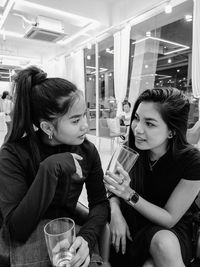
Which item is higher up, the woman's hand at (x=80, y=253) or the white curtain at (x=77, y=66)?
the white curtain at (x=77, y=66)

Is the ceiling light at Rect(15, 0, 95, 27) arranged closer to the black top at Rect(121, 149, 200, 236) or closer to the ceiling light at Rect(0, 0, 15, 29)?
the ceiling light at Rect(0, 0, 15, 29)

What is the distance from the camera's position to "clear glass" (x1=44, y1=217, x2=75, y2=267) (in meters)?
0.66

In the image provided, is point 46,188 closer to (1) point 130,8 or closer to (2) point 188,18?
(2) point 188,18

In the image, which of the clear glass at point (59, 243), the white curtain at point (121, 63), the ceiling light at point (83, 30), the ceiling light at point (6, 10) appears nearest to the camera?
the clear glass at point (59, 243)

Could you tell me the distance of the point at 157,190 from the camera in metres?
1.11

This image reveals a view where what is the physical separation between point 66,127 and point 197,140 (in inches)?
120

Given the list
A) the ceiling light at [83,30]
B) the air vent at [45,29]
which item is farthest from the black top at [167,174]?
the ceiling light at [83,30]

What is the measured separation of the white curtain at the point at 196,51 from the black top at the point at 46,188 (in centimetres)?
350

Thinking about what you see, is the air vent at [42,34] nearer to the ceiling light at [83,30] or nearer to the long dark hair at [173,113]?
the ceiling light at [83,30]

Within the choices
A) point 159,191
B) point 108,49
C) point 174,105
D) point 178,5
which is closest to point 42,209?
point 159,191

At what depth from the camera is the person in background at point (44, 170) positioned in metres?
0.76

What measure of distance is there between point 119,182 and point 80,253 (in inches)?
12.5

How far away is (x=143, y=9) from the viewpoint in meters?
4.71

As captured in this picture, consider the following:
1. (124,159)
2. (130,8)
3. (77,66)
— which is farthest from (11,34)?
(124,159)
